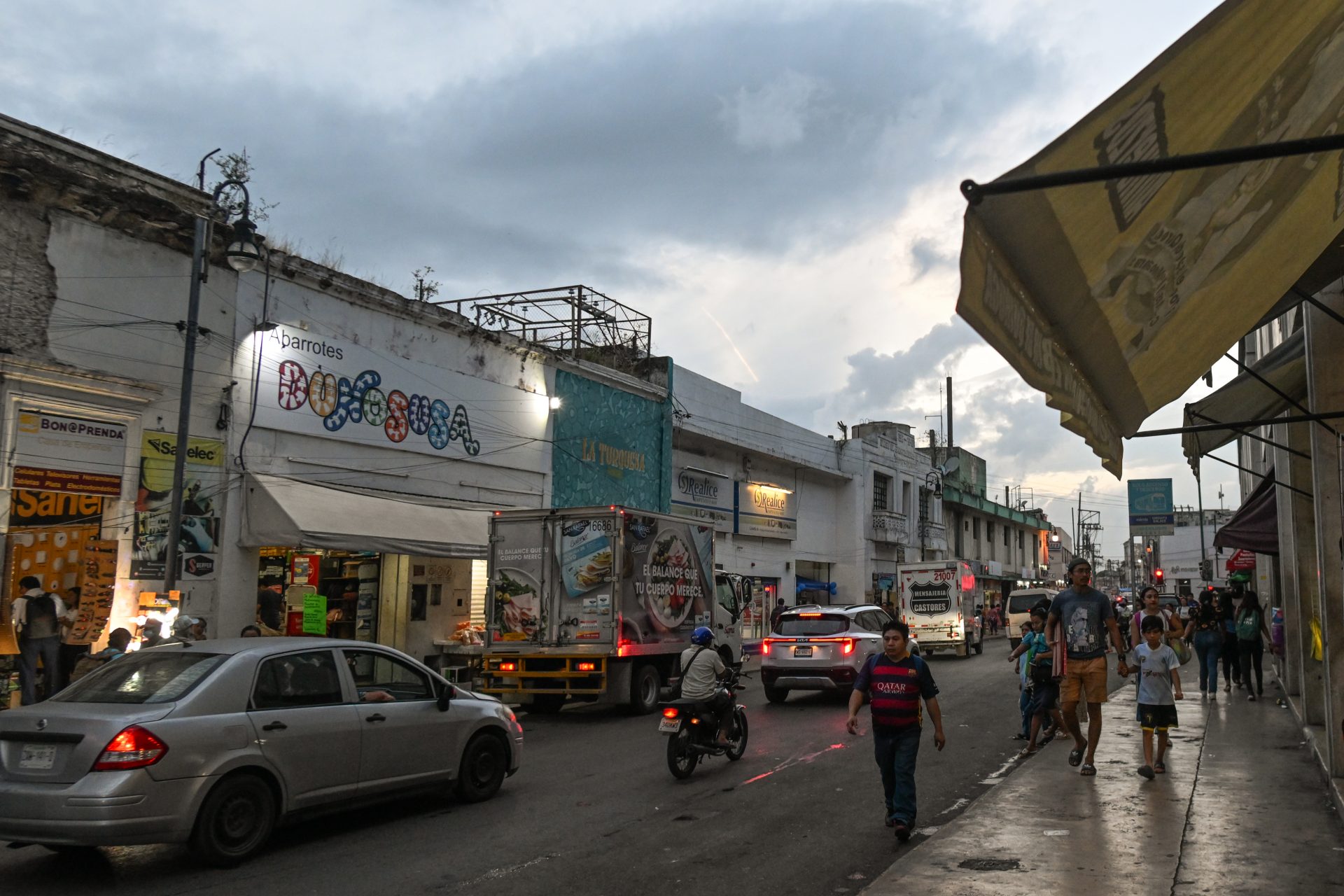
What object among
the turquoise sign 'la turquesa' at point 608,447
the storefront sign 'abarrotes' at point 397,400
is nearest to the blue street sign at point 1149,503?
the turquoise sign 'la turquesa' at point 608,447

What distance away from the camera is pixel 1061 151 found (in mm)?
3500

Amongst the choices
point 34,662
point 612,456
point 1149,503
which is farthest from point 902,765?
point 1149,503

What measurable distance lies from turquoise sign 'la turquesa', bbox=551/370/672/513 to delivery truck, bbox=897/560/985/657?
7890 millimetres

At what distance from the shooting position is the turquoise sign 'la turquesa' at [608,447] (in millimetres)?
25500

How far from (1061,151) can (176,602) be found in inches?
548

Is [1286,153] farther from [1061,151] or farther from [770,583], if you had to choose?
[770,583]

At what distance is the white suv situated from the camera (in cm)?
1727

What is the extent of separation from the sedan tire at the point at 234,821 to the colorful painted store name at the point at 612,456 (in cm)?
1900

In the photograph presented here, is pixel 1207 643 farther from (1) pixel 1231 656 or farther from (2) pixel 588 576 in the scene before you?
(2) pixel 588 576

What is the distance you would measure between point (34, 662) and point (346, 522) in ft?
17.2

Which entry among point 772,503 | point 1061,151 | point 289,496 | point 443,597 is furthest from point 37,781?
point 772,503

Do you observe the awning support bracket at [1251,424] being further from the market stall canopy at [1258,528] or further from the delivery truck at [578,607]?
the delivery truck at [578,607]

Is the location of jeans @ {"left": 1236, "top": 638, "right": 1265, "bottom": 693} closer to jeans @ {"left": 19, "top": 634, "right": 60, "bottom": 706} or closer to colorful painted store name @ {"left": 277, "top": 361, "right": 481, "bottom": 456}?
colorful painted store name @ {"left": 277, "top": 361, "right": 481, "bottom": 456}

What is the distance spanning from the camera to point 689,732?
10.7m
